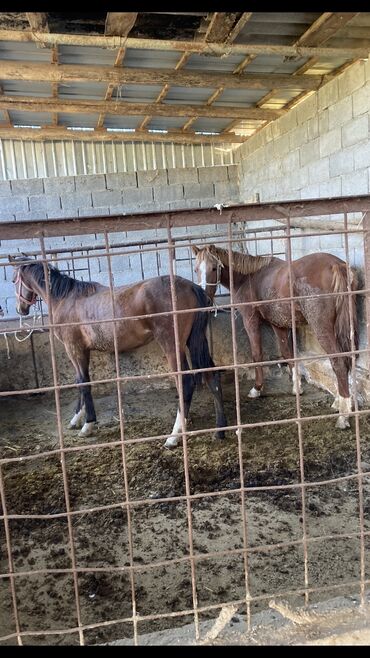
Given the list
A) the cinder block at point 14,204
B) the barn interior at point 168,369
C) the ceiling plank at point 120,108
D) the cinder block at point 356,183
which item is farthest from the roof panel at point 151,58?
the cinder block at point 14,204

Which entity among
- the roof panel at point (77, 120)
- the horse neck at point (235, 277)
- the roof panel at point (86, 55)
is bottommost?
the horse neck at point (235, 277)

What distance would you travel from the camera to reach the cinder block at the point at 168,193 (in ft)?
31.4

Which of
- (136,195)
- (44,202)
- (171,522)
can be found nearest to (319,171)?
(136,195)

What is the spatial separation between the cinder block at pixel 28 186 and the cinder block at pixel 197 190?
2.69m

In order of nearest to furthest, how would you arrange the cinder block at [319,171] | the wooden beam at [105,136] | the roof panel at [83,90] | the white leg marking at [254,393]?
the white leg marking at [254,393]
the cinder block at [319,171]
the roof panel at [83,90]
the wooden beam at [105,136]

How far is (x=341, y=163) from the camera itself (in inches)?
225

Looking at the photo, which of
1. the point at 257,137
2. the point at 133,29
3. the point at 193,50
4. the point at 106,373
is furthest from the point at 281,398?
the point at 257,137

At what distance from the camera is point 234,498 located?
3.65 m

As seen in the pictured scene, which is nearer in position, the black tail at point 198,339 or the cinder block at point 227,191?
the black tail at point 198,339

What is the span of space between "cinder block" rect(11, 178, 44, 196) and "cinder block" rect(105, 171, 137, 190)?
1.23 meters

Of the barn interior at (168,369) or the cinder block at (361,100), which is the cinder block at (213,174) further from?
the cinder block at (361,100)

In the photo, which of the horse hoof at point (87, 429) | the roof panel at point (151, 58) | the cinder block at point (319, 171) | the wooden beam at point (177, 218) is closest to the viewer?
the wooden beam at point (177, 218)

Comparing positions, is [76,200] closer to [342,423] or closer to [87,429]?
[87,429]
